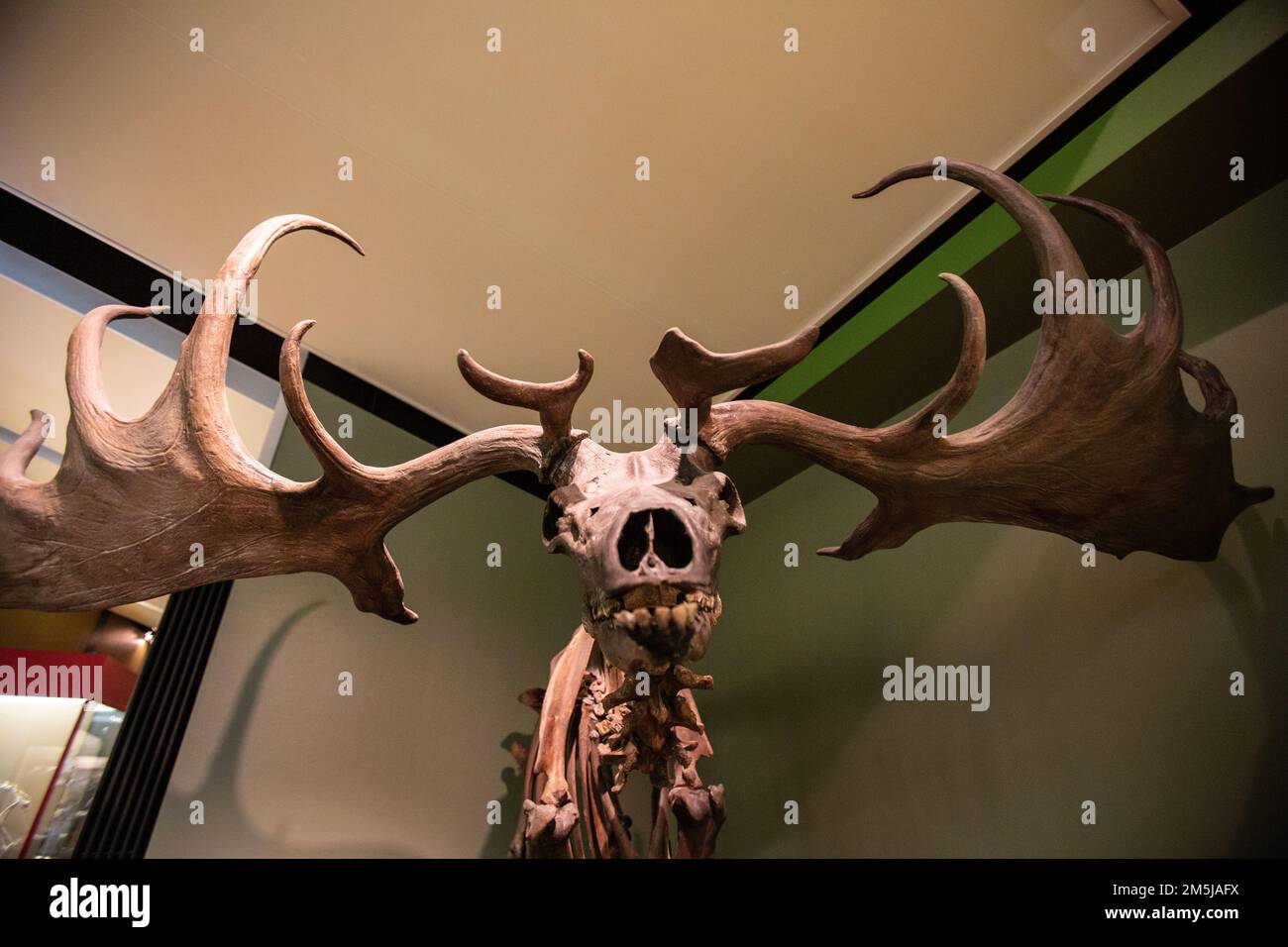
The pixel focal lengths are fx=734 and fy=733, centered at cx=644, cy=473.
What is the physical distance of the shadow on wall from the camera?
7.20 ft

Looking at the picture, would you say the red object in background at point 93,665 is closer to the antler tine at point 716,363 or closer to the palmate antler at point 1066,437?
the antler tine at point 716,363

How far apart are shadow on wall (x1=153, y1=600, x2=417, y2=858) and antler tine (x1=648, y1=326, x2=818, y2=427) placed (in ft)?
6.17

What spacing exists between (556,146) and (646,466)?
1.34 metres

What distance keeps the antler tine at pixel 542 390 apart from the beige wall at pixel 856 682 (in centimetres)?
148

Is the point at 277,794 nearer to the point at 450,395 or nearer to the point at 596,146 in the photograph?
the point at 450,395

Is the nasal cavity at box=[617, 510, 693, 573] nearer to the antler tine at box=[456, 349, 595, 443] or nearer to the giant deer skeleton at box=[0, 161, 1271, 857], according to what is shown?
the giant deer skeleton at box=[0, 161, 1271, 857]

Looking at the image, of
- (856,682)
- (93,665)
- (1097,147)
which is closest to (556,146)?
(1097,147)

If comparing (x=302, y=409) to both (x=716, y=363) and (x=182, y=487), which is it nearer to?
(x=182, y=487)

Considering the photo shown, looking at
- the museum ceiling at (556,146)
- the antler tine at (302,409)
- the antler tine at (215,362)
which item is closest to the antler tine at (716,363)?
the antler tine at (302,409)

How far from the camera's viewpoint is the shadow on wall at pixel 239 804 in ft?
7.20

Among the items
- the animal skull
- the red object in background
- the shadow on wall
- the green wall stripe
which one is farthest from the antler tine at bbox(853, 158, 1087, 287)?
the red object in background

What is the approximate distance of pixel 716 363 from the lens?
1354mm

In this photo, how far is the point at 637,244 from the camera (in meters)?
2.60

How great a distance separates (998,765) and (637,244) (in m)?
1.98
